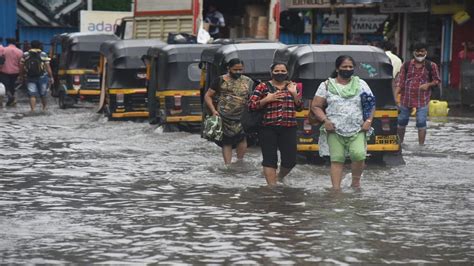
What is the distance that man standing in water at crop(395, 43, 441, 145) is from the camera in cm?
1822

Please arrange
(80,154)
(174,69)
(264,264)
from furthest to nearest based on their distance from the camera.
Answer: (174,69) → (80,154) → (264,264)

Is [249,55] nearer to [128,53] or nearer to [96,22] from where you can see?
[128,53]

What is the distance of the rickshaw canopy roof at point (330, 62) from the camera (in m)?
15.9

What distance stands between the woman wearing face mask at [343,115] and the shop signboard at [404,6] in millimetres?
20286

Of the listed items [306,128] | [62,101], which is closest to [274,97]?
[306,128]

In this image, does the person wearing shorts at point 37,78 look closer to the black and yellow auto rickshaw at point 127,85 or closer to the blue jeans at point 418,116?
the black and yellow auto rickshaw at point 127,85

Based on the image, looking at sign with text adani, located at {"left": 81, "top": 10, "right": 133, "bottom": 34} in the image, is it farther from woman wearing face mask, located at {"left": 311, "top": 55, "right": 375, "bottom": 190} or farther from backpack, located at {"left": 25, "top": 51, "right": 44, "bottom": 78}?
woman wearing face mask, located at {"left": 311, "top": 55, "right": 375, "bottom": 190}

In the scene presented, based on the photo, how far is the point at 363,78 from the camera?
52.1ft

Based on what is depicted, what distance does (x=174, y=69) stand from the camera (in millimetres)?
21188

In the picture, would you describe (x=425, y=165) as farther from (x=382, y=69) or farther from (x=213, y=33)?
(x=213, y=33)

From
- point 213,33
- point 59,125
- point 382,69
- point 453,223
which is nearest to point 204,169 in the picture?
point 382,69

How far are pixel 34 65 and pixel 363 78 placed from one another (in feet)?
44.7

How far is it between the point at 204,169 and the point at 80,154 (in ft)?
9.50

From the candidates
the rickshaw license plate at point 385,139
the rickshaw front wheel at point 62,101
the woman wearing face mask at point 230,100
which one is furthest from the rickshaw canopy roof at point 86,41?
the rickshaw license plate at point 385,139
